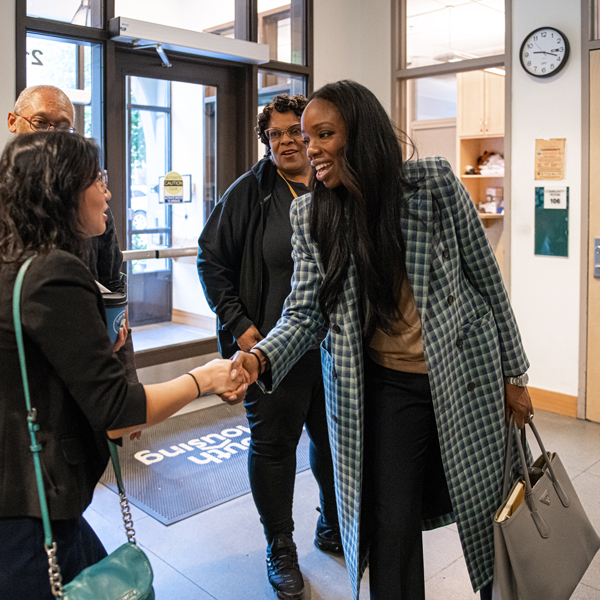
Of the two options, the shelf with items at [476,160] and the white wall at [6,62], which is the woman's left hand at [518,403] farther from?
the shelf with items at [476,160]

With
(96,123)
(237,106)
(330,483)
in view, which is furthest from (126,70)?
(330,483)

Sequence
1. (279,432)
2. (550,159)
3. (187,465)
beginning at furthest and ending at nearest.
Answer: (550,159), (187,465), (279,432)

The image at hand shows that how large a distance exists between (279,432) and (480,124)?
15.8 ft

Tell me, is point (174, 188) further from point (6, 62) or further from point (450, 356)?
point (450, 356)

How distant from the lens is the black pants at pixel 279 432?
223 cm

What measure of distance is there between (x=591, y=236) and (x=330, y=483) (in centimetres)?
247

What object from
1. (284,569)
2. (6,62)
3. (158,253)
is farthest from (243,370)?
(158,253)

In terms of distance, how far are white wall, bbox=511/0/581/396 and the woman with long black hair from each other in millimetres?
2584

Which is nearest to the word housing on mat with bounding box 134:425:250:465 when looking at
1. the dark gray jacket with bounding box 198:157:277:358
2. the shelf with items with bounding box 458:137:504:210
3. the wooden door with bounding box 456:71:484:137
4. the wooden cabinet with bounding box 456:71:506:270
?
the dark gray jacket with bounding box 198:157:277:358

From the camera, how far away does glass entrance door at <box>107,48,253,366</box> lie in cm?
398

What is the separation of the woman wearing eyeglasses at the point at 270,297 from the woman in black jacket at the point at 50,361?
3.58 feet

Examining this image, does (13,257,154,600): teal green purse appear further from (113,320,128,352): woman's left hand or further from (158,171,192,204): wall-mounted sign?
(158,171,192,204): wall-mounted sign

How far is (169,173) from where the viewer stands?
→ 4234mm

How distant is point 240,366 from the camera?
158 cm
